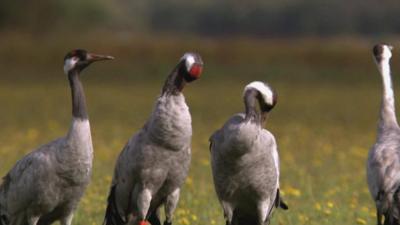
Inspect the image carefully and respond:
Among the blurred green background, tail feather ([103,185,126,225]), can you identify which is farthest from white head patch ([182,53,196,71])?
the blurred green background

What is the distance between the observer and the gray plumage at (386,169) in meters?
10.4

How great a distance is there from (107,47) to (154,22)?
10397cm

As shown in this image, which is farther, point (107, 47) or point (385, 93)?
point (107, 47)

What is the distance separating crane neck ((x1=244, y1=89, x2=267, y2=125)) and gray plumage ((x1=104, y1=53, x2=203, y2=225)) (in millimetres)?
550

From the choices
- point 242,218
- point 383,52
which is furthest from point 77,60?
point 383,52

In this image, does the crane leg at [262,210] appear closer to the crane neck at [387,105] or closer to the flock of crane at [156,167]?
the flock of crane at [156,167]

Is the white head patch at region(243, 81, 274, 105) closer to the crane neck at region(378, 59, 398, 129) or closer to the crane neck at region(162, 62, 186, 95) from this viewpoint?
the crane neck at region(162, 62, 186, 95)

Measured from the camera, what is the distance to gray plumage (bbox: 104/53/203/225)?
9.61 meters

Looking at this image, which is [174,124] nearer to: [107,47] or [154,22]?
[107,47]

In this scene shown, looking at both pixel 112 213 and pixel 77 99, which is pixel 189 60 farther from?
pixel 112 213

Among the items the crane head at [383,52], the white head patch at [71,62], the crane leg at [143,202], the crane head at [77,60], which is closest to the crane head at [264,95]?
the crane leg at [143,202]

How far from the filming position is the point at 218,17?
134875 millimetres

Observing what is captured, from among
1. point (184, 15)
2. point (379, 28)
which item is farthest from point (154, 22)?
point (379, 28)

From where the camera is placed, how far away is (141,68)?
159ft
